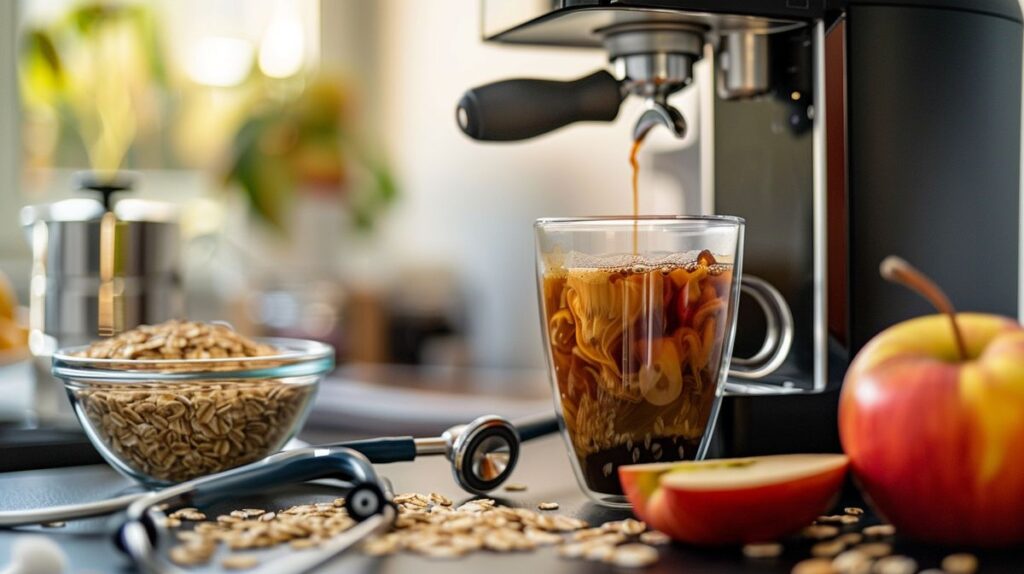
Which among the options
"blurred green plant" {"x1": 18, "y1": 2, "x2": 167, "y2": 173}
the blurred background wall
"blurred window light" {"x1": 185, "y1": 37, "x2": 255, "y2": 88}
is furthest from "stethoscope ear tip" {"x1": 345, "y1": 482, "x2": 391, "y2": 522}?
"blurred window light" {"x1": 185, "y1": 37, "x2": 255, "y2": 88}

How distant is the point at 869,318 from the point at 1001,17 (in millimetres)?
224

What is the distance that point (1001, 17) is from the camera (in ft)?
2.52

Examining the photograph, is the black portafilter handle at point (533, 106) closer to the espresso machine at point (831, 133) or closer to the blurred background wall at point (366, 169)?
the espresso machine at point (831, 133)

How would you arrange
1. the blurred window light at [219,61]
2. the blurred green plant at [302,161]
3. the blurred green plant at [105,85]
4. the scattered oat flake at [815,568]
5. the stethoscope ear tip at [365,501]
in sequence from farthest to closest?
1. the blurred window light at [219,61]
2. the blurred green plant at [105,85]
3. the blurred green plant at [302,161]
4. the stethoscope ear tip at [365,501]
5. the scattered oat flake at [815,568]

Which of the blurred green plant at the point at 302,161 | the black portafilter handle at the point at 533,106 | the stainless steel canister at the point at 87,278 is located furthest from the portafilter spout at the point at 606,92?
the blurred green plant at the point at 302,161

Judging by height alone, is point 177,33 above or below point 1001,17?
above

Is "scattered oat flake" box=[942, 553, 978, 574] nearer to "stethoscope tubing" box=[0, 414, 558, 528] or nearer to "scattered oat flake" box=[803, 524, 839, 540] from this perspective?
"scattered oat flake" box=[803, 524, 839, 540]

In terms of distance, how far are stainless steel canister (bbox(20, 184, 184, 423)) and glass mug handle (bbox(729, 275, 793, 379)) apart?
59 cm

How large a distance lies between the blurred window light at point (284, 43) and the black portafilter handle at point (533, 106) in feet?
8.68

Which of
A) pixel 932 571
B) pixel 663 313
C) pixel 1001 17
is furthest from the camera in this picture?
pixel 1001 17

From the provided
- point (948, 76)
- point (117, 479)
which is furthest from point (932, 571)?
point (117, 479)

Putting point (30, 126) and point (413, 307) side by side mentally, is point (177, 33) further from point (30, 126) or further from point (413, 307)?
point (413, 307)

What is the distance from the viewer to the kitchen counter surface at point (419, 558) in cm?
53

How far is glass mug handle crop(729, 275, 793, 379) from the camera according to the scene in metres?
0.76
